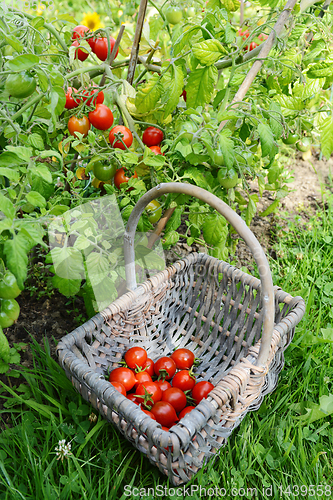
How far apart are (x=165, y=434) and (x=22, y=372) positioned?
57 centimetres

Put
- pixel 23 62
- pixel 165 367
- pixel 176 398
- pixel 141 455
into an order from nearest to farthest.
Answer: pixel 23 62 < pixel 141 455 < pixel 176 398 < pixel 165 367

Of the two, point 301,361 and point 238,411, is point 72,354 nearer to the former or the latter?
point 238,411

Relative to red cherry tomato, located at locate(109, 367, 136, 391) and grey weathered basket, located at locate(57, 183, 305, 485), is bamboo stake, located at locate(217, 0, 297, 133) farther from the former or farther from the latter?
red cherry tomato, located at locate(109, 367, 136, 391)

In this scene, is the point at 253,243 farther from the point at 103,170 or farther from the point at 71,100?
the point at 71,100

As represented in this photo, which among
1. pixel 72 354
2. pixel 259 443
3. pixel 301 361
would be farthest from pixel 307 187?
pixel 72 354

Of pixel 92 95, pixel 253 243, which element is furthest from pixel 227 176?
pixel 92 95

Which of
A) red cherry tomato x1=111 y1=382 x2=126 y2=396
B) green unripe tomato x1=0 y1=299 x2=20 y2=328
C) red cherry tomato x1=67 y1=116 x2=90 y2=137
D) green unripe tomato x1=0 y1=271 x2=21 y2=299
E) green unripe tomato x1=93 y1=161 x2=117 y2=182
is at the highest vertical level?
red cherry tomato x1=67 y1=116 x2=90 y2=137

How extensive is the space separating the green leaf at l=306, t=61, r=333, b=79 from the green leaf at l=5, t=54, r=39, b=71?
0.73 metres

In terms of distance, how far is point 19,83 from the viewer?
762 mm

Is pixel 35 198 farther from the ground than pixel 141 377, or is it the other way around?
pixel 35 198

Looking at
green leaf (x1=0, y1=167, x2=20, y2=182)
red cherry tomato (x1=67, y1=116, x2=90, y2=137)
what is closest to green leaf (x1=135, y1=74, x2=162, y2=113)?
red cherry tomato (x1=67, y1=116, x2=90, y2=137)

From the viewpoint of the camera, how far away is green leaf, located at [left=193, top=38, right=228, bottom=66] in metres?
0.92

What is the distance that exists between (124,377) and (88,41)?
102cm

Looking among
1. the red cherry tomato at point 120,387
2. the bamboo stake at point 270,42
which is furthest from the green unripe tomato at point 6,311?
the bamboo stake at point 270,42
